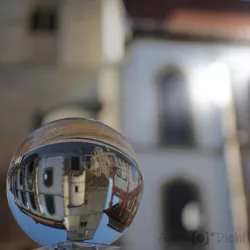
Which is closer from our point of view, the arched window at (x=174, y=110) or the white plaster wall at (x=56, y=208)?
the white plaster wall at (x=56, y=208)

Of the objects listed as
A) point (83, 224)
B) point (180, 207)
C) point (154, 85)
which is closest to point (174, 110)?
point (154, 85)

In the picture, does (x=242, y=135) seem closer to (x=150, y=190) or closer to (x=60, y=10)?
(x=150, y=190)

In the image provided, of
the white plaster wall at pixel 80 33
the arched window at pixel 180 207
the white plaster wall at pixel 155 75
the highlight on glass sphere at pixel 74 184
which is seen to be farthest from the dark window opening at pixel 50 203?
the white plaster wall at pixel 80 33

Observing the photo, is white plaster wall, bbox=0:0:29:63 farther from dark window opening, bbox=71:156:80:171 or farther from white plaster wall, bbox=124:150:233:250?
dark window opening, bbox=71:156:80:171

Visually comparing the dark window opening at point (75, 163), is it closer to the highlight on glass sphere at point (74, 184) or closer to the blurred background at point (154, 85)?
the highlight on glass sphere at point (74, 184)

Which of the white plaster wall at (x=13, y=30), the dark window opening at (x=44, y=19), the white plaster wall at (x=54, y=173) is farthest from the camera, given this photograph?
the dark window opening at (x=44, y=19)

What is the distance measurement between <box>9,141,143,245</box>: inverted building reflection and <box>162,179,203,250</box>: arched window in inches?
116

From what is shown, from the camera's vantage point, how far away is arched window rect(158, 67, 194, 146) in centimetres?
382

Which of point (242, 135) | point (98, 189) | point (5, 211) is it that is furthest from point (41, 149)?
point (242, 135)

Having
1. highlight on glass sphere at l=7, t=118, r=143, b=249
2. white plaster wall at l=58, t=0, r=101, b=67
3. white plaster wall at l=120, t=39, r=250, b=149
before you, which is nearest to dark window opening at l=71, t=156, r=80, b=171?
highlight on glass sphere at l=7, t=118, r=143, b=249

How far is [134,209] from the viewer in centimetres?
50

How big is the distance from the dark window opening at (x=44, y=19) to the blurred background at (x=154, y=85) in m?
0.01

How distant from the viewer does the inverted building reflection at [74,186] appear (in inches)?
17.7

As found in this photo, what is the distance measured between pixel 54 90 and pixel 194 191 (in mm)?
1596
